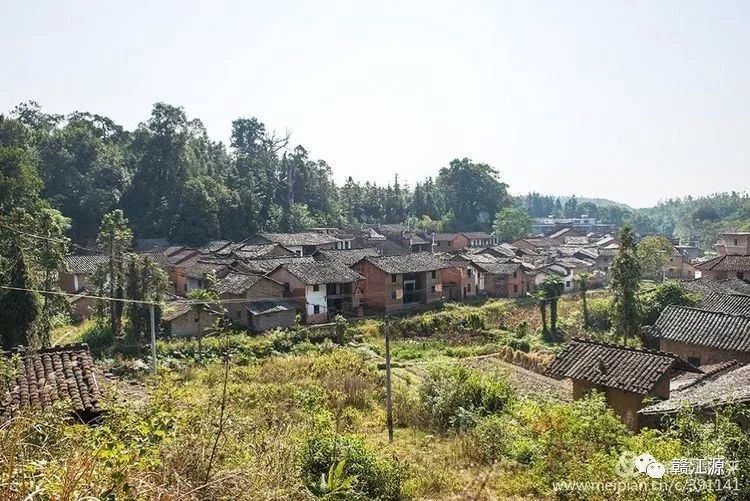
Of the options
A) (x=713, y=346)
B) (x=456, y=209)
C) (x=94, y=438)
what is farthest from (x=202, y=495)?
(x=456, y=209)

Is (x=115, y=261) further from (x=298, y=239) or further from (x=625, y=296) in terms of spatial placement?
(x=625, y=296)

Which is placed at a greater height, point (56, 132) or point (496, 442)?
point (56, 132)

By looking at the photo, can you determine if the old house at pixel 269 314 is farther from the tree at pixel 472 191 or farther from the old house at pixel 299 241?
the tree at pixel 472 191

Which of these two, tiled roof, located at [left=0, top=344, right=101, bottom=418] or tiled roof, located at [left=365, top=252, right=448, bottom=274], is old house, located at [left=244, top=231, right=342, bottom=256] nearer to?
tiled roof, located at [left=365, top=252, right=448, bottom=274]

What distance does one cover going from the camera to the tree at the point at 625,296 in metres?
32.3

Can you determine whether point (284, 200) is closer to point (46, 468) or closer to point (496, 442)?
point (496, 442)

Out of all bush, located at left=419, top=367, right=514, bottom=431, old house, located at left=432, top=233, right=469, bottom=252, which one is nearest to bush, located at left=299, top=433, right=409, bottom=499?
bush, located at left=419, top=367, right=514, bottom=431

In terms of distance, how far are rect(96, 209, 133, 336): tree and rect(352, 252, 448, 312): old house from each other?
54.7 feet

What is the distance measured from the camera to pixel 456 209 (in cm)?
8862

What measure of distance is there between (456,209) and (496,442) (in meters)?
76.9

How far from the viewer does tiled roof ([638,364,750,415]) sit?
448 inches

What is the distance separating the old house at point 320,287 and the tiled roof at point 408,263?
2.21 meters

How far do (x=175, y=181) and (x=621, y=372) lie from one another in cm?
5573

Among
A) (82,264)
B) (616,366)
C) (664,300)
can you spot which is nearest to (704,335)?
(616,366)
